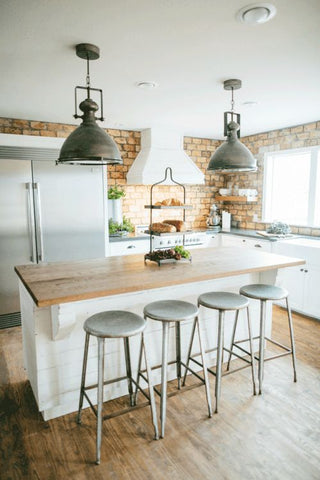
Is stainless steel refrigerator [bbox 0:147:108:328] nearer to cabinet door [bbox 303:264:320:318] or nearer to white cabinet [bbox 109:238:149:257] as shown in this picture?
white cabinet [bbox 109:238:149:257]

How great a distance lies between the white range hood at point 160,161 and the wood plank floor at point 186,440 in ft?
10.2

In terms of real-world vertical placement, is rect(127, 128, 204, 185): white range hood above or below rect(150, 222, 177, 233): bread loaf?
above

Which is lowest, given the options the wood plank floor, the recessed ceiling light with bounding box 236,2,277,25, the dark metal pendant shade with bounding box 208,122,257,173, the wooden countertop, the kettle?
the wood plank floor

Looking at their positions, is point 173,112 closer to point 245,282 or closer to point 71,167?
point 71,167

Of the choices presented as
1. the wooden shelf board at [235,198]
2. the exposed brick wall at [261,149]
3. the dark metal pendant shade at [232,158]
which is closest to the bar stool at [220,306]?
the dark metal pendant shade at [232,158]

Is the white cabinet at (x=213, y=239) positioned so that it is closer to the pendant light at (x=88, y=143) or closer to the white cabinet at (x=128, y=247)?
the white cabinet at (x=128, y=247)

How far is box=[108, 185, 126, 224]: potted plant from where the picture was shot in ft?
15.9

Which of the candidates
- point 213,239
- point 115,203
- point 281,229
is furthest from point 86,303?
point 213,239

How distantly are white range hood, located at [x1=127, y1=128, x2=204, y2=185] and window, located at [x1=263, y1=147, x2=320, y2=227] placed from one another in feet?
3.84

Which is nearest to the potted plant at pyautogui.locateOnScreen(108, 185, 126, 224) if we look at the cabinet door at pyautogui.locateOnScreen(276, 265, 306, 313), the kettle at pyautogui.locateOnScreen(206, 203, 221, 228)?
the kettle at pyautogui.locateOnScreen(206, 203, 221, 228)

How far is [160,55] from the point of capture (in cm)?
235

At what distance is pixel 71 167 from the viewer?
A: 3.91m

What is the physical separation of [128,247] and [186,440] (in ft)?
9.39

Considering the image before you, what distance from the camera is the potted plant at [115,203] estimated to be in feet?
15.9
